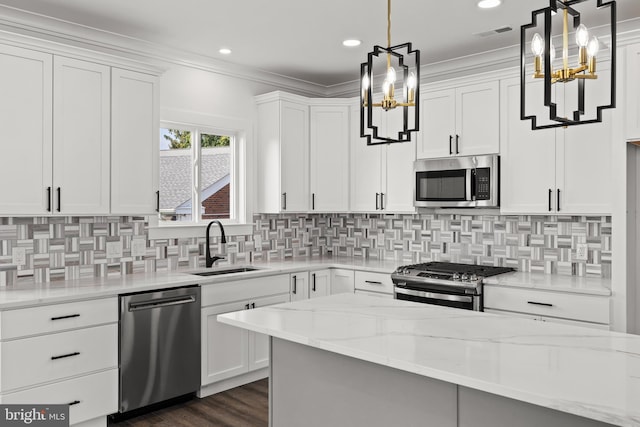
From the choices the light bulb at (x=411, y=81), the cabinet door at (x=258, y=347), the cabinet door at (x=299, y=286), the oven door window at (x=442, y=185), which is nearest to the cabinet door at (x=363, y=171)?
the oven door window at (x=442, y=185)

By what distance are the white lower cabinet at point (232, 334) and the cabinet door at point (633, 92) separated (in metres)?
2.74

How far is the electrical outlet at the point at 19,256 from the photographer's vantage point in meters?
3.42

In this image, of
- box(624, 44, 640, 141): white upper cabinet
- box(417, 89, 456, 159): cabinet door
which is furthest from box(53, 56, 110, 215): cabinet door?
box(624, 44, 640, 141): white upper cabinet

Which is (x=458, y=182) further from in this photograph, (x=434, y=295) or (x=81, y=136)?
(x=81, y=136)


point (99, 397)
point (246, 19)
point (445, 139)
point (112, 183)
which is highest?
point (246, 19)

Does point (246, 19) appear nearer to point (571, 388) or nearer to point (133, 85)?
point (133, 85)

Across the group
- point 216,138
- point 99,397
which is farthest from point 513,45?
point 99,397

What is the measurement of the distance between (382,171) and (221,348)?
2.10 m

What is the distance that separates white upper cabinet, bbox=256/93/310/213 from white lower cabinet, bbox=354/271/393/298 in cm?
88

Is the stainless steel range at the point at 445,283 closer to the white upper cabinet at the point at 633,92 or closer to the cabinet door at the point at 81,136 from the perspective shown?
the white upper cabinet at the point at 633,92

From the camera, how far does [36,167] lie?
3.18m

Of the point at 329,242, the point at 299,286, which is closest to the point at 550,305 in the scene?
the point at 299,286

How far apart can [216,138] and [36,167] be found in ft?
5.81

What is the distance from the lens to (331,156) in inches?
195
